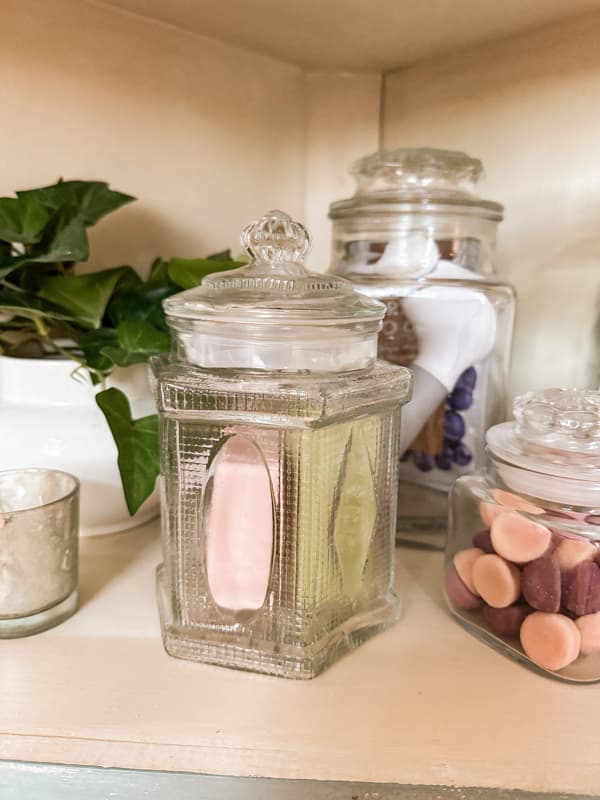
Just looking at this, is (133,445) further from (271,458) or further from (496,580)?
(496,580)

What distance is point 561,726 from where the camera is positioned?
1.08 feet

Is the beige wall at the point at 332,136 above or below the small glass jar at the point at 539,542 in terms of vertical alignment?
above

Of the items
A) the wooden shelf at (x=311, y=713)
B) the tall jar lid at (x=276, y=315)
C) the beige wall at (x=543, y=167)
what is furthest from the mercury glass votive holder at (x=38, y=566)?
the beige wall at (x=543, y=167)

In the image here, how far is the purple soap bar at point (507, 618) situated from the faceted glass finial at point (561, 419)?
9 cm

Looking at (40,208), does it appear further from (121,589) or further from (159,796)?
(159,796)

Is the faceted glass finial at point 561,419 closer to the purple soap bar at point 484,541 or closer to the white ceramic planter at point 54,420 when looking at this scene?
the purple soap bar at point 484,541

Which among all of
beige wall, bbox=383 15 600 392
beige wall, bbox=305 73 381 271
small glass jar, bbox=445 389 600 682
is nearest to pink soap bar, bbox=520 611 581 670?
small glass jar, bbox=445 389 600 682

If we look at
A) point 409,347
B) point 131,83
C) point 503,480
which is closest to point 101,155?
point 131,83

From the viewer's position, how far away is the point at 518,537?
0.38 meters

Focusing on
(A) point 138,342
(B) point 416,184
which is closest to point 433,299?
(B) point 416,184

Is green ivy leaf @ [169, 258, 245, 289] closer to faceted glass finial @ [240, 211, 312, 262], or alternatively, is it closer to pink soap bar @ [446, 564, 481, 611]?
faceted glass finial @ [240, 211, 312, 262]

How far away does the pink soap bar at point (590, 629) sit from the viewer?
14.0 inches

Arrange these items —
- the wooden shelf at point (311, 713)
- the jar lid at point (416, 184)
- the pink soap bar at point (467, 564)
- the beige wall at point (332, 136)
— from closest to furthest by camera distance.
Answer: the wooden shelf at point (311, 713) < the pink soap bar at point (467, 564) < the jar lid at point (416, 184) < the beige wall at point (332, 136)

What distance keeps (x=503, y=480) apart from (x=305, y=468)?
0.42 ft
